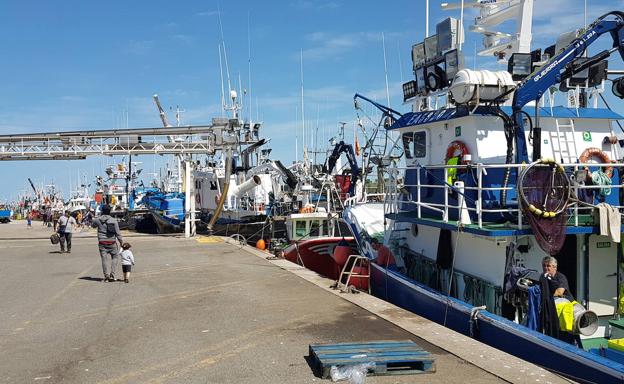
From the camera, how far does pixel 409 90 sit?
12695mm

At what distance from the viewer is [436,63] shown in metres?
11.6

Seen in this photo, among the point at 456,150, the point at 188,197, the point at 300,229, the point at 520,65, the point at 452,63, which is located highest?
the point at 452,63

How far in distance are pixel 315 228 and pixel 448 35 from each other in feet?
29.2

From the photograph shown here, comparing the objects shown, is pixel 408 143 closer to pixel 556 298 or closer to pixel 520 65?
pixel 520 65

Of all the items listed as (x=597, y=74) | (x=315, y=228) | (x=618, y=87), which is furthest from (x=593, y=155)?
(x=315, y=228)

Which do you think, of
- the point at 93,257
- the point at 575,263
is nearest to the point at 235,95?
the point at 93,257

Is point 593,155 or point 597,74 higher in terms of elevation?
point 597,74

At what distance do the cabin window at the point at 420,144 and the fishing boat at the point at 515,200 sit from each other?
4cm

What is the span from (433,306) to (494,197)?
7.18 ft

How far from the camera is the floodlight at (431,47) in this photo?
1205cm

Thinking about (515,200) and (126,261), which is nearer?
(515,200)

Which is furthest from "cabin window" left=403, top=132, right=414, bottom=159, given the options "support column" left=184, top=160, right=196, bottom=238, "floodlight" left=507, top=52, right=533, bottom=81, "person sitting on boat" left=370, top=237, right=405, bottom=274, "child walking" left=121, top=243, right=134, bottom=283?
"support column" left=184, top=160, right=196, bottom=238

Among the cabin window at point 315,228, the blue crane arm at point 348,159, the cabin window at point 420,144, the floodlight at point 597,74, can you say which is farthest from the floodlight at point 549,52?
the blue crane arm at point 348,159

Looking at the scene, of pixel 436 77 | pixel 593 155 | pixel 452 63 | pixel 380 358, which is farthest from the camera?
pixel 436 77
